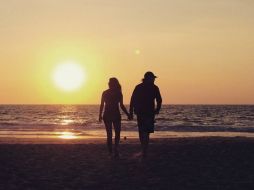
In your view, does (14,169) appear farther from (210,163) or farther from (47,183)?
(210,163)

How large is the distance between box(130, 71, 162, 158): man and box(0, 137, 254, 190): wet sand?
60 centimetres

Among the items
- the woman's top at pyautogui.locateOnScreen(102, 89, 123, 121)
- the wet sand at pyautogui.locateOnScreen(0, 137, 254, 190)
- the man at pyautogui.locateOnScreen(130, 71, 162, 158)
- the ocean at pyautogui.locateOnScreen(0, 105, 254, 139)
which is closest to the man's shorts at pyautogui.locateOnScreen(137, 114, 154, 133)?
the man at pyautogui.locateOnScreen(130, 71, 162, 158)

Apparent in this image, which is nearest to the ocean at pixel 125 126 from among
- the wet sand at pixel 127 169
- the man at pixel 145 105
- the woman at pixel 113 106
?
the wet sand at pixel 127 169

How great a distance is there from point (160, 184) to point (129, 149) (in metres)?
6.46

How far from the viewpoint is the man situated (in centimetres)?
1148

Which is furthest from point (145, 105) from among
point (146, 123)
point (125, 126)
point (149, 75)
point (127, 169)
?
point (125, 126)

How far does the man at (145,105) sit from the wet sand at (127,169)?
60cm

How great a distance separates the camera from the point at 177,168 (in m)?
10.2

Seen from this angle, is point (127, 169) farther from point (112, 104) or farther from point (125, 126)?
point (125, 126)

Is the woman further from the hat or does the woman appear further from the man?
the hat

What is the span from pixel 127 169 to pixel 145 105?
6.55 feet

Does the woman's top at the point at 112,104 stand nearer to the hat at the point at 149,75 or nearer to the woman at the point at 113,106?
the woman at the point at 113,106

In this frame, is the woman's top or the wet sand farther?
the woman's top

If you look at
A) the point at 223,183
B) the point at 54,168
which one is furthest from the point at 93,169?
the point at 223,183
